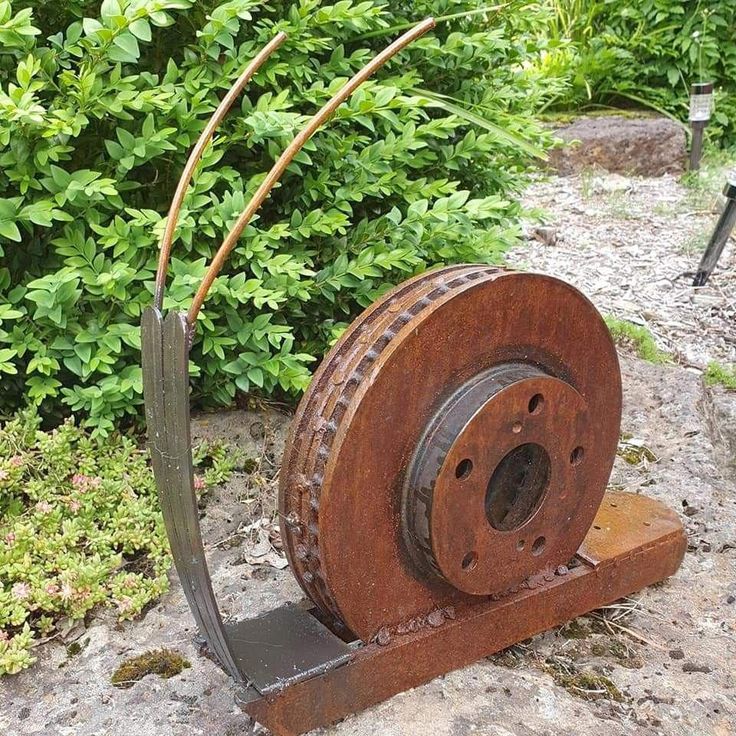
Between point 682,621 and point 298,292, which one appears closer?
point 682,621

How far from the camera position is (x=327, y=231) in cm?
298

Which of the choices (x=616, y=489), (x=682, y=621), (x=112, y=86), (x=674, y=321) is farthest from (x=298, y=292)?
(x=674, y=321)

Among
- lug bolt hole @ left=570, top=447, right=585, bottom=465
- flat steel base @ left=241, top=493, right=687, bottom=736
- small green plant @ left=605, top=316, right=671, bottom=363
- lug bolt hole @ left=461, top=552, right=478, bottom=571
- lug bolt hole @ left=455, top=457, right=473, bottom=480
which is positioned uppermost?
lug bolt hole @ left=455, top=457, right=473, bottom=480

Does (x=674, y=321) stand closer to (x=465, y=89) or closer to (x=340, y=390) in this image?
(x=465, y=89)

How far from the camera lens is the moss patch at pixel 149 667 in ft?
7.04

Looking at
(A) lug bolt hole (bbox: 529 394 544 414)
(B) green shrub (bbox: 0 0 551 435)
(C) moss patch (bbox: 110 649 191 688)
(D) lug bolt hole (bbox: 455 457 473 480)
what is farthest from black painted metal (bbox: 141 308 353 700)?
(B) green shrub (bbox: 0 0 551 435)

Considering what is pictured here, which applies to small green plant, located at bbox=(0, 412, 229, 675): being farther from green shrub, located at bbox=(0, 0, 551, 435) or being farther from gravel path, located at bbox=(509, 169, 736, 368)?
gravel path, located at bbox=(509, 169, 736, 368)

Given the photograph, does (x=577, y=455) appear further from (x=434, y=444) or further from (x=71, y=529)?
(x=71, y=529)

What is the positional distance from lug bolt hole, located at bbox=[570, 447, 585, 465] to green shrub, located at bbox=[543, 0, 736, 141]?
5.92 meters

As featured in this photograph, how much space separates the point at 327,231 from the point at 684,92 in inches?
237

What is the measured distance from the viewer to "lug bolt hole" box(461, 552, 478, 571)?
76.5 inches

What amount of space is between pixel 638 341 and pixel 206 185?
7.84 ft

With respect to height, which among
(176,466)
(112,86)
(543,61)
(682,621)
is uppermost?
(543,61)

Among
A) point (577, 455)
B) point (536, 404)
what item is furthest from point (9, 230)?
point (577, 455)
